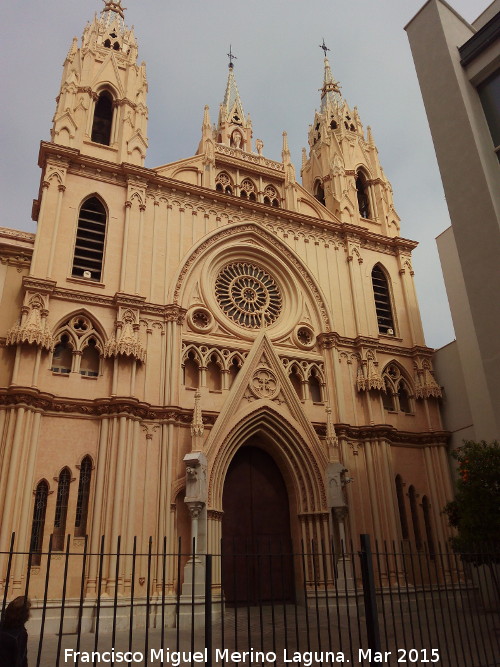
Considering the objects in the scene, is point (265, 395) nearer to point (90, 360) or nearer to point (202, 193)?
point (90, 360)

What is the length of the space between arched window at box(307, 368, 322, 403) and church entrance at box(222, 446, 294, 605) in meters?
3.01

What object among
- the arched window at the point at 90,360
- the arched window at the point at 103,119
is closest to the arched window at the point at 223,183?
the arched window at the point at 103,119

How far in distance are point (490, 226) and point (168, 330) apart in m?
11.5

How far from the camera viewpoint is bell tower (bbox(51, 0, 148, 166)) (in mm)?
21453

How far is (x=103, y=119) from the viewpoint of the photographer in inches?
940

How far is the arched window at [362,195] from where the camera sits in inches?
1108

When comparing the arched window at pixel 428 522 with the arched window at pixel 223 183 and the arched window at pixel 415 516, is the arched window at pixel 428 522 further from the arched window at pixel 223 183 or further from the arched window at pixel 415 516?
the arched window at pixel 223 183

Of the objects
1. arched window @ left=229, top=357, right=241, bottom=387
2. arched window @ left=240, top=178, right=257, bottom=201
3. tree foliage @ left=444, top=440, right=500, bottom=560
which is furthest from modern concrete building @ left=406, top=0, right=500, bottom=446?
arched window @ left=240, top=178, right=257, bottom=201

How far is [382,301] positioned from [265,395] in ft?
28.2

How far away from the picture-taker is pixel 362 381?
70.6ft

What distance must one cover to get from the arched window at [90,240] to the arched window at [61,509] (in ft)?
22.3

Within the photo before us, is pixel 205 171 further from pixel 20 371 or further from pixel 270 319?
pixel 20 371

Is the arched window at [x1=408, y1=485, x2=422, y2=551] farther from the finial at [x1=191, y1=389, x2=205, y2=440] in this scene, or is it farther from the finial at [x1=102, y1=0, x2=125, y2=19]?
the finial at [x1=102, y1=0, x2=125, y2=19]

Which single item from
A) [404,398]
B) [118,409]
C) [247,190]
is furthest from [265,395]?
[247,190]
